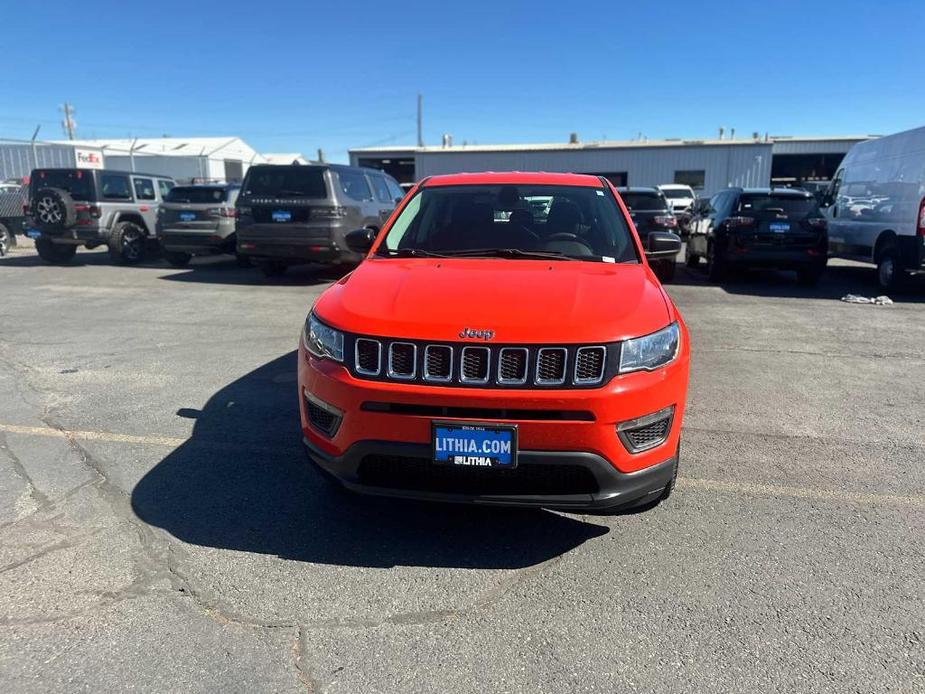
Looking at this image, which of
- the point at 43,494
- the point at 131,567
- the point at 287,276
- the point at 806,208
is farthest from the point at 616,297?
the point at 287,276

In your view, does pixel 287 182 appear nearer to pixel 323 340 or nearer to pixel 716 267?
pixel 716 267

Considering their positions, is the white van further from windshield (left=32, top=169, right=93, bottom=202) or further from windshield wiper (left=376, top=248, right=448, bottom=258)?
windshield (left=32, top=169, right=93, bottom=202)

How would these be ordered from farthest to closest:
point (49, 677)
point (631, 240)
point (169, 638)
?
point (631, 240), point (169, 638), point (49, 677)

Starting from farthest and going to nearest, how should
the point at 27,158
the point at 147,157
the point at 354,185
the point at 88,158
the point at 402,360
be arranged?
the point at 147,157 < the point at 88,158 < the point at 27,158 < the point at 354,185 < the point at 402,360

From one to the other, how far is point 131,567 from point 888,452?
447 cm

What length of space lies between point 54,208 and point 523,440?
13.9 metres

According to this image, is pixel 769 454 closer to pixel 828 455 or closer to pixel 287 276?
pixel 828 455

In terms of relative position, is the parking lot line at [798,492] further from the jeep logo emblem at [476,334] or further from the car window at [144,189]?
the car window at [144,189]

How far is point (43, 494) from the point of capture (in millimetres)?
3625

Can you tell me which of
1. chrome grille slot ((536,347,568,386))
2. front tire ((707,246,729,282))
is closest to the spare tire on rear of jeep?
front tire ((707,246,729,282))

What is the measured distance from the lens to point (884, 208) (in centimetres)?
1104

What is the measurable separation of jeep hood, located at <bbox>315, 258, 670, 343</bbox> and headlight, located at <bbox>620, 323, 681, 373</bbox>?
41mm

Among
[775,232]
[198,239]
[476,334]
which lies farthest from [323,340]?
[198,239]

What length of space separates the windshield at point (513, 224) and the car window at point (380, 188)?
28.2 feet
